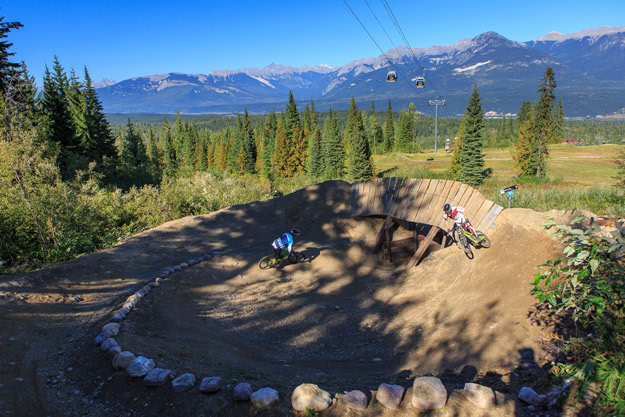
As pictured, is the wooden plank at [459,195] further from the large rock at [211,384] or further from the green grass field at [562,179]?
the large rock at [211,384]

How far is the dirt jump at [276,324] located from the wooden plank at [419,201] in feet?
4.81

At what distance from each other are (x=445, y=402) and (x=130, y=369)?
441cm

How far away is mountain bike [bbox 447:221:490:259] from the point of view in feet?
35.1

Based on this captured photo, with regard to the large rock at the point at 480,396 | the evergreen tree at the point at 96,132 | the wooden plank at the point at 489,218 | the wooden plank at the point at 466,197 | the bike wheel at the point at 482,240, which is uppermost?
the evergreen tree at the point at 96,132

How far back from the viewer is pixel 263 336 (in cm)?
856

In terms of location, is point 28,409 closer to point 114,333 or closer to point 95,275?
point 114,333

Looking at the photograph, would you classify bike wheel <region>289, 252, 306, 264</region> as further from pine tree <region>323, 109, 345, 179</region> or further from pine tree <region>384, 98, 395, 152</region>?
pine tree <region>384, 98, 395, 152</region>

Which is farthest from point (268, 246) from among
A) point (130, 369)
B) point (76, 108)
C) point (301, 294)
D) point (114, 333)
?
point (76, 108)

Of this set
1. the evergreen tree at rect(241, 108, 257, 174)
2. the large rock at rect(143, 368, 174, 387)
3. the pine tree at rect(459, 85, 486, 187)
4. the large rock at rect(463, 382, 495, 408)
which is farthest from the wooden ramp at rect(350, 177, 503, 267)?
the evergreen tree at rect(241, 108, 257, 174)

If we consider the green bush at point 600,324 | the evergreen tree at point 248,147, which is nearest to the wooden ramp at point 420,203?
the green bush at point 600,324

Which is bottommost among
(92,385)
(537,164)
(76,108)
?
(537,164)

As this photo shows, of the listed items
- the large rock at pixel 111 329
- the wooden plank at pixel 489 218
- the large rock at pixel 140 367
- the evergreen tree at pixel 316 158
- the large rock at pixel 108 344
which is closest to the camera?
the large rock at pixel 140 367

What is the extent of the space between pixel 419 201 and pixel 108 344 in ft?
36.6

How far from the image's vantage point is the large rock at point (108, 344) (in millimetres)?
5852
